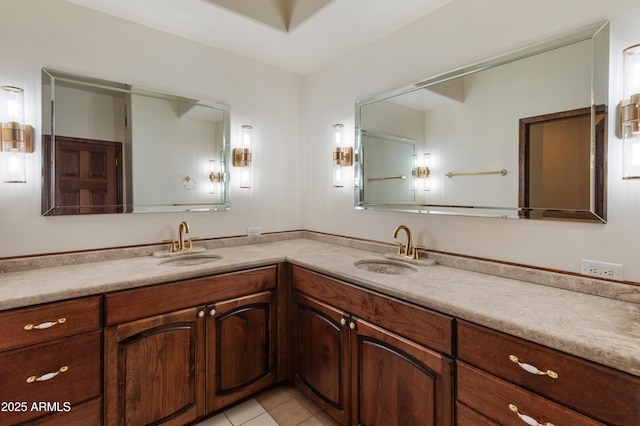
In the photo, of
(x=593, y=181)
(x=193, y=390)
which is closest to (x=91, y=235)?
(x=193, y=390)

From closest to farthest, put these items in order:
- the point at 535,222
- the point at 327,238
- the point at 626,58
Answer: the point at 626,58, the point at 535,222, the point at 327,238

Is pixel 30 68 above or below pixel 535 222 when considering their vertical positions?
above

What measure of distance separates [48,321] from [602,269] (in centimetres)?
234

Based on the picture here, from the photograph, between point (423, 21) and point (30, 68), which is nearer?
point (30, 68)

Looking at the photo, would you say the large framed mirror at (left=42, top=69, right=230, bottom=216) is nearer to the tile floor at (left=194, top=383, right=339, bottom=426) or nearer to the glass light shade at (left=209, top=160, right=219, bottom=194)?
the glass light shade at (left=209, top=160, right=219, bottom=194)

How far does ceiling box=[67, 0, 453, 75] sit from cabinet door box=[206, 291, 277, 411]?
1.76 m

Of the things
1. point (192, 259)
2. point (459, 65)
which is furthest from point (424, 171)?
point (192, 259)

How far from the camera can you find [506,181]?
1578mm

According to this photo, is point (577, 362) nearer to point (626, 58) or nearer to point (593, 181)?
point (593, 181)

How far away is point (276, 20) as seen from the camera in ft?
6.74

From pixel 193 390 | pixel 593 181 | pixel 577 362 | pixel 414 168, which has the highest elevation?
pixel 414 168

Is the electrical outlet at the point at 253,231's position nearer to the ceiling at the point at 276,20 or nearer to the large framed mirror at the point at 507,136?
the large framed mirror at the point at 507,136

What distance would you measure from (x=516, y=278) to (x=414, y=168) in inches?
33.9

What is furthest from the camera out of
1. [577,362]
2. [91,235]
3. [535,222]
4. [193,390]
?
[91,235]
